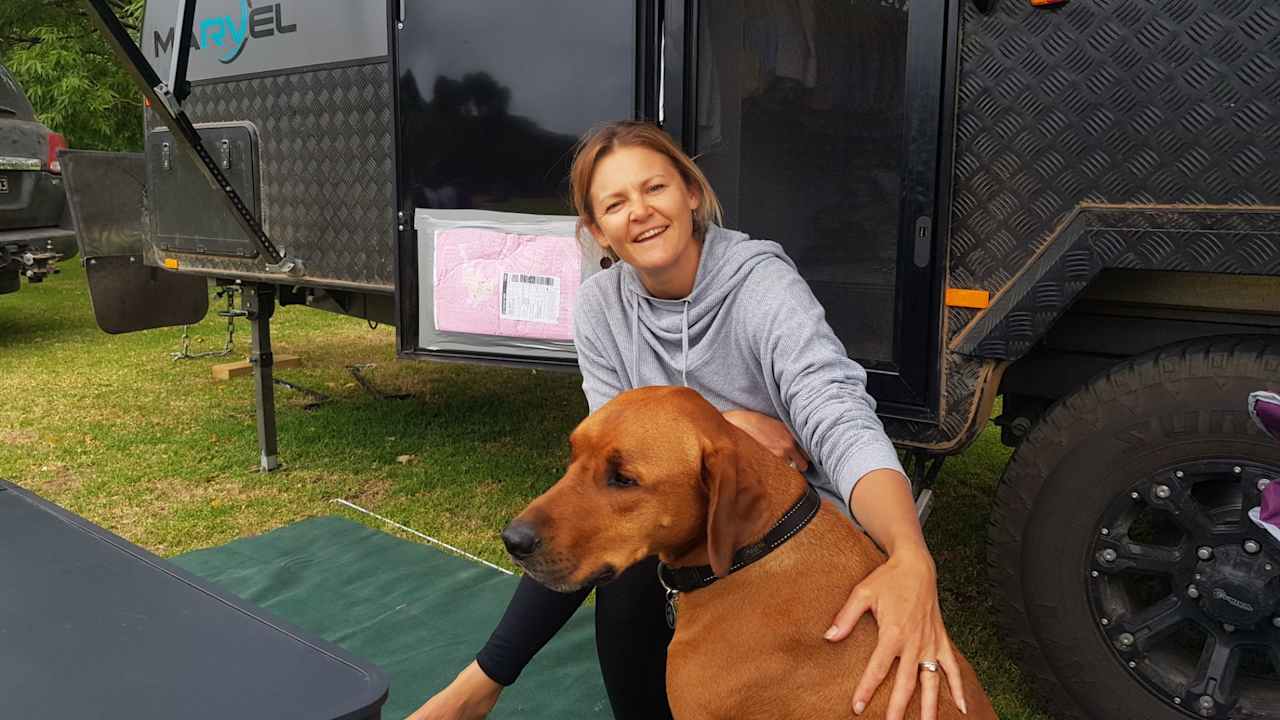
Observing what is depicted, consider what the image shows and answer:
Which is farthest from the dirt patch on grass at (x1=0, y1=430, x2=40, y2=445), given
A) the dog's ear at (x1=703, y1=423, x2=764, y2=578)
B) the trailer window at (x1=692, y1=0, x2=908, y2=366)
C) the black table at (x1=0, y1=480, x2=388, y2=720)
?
the dog's ear at (x1=703, y1=423, x2=764, y2=578)

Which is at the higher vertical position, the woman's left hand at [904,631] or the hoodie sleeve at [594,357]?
the hoodie sleeve at [594,357]

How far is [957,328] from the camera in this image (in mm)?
2695

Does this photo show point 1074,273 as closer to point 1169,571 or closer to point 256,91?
point 1169,571

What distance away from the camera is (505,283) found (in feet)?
11.8

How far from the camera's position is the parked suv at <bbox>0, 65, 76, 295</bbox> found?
26.9 ft

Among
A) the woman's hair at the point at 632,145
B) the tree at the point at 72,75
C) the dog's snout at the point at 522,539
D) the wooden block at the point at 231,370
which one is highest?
the tree at the point at 72,75

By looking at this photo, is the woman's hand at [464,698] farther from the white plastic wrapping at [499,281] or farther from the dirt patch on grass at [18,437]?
the dirt patch on grass at [18,437]

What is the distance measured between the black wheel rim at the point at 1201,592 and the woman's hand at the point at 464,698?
1625mm

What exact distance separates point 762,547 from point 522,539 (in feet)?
1.50

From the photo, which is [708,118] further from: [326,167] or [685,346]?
[326,167]

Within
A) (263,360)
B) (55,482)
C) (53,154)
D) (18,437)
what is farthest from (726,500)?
(53,154)

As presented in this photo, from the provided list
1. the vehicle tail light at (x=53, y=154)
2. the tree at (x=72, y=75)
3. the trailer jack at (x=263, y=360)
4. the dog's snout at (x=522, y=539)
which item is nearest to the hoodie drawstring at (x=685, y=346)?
the dog's snout at (x=522, y=539)

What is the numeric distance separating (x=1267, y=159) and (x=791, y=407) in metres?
1.28

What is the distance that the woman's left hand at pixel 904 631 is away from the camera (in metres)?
1.58
